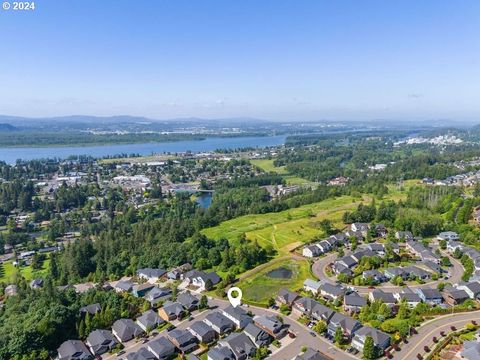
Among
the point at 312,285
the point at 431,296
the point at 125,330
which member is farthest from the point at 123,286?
the point at 431,296

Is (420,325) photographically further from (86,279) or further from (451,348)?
(86,279)

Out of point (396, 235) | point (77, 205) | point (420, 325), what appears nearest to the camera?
point (420, 325)

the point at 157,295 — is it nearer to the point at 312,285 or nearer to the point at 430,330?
the point at 312,285

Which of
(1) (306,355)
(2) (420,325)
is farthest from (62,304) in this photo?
(2) (420,325)

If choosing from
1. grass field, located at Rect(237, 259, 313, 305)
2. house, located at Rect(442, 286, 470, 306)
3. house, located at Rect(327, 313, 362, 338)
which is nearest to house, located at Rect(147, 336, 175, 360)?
grass field, located at Rect(237, 259, 313, 305)

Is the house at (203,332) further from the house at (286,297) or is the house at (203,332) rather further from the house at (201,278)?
the house at (201,278)

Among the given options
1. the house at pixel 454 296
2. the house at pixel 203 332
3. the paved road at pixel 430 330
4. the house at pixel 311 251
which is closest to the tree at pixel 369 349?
the paved road at pixel 430 330

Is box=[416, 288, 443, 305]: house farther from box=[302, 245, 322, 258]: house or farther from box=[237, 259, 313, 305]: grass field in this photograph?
box=[302, 245, 322, 258]: house
